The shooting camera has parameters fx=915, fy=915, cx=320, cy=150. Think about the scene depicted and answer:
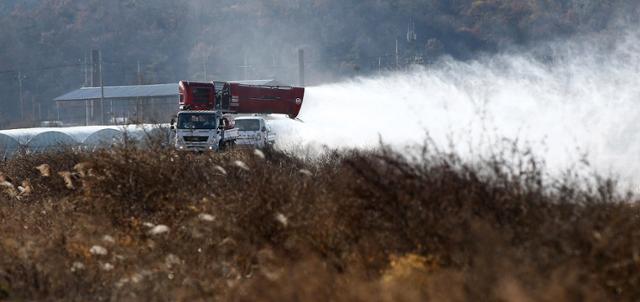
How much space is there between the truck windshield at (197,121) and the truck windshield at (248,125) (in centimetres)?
447

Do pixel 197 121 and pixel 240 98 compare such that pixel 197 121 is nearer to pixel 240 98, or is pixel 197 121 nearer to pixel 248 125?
pixel 248 125

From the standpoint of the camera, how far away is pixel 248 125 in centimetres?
4166

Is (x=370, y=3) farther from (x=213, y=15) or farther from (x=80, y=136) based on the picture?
(x=80, y=136)

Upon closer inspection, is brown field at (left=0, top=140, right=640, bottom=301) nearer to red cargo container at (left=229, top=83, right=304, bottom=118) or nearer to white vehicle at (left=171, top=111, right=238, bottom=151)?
white vehicle at (left=171, top=111, right=238, bottom=151)

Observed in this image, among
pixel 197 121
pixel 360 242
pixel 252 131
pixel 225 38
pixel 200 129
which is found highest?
pixel 225 38

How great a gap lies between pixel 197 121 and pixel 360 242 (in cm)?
2668

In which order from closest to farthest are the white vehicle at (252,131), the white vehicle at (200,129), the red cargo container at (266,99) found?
the white vehicle at (200,129) < the white vehicle at (252,131) < the red cargo container at (266,99)

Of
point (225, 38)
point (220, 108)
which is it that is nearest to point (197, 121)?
point (220, 108)

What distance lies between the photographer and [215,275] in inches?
467

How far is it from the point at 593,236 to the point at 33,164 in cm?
2115

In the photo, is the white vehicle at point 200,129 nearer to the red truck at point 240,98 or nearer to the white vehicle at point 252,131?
the white vehicle at point 252,131

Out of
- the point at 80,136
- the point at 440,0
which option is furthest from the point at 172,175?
the point at 440,0

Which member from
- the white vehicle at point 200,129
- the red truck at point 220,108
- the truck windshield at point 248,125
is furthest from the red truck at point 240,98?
the white vehicle at point 200,129

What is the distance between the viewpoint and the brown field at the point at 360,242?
9109 mm
